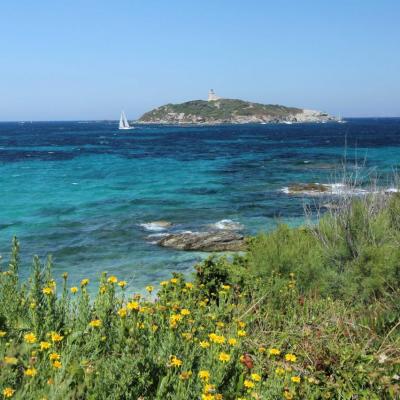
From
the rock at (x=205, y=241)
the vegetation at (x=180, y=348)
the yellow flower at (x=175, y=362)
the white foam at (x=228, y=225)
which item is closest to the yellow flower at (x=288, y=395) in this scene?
the vegetation at (x=180, y=348)

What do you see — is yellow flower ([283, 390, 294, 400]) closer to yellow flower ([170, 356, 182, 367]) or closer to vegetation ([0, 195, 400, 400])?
vegetation ([0, 195, 400, 400])

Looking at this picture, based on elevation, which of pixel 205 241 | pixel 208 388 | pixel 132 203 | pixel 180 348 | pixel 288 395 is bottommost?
pixel 205 241

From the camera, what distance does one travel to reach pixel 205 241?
61.1 feet

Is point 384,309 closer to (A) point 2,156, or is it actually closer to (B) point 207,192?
(B) point 207,192

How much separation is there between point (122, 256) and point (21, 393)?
1461cm

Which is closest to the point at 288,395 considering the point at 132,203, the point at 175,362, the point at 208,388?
the point at 208,388

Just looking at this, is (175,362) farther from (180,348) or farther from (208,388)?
(180,348)

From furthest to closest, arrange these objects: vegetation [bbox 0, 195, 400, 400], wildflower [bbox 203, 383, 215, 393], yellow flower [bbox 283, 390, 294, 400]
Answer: yellow flower [bbox 283, 390, 294, 400]
vegetation [bbox 0, 195, 400, 400]
wildflower [bbox 203, 383, 215, 393]

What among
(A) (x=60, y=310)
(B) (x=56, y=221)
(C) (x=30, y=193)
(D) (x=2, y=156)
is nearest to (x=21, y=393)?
(A) (x=60, y=310)

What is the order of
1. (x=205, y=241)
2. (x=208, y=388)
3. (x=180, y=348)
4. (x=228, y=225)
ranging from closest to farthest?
(x=208, y=388), (x=180, y=348), (x=205, y=241), (x=228, y=225)

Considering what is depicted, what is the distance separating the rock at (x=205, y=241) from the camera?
18164 millimetres

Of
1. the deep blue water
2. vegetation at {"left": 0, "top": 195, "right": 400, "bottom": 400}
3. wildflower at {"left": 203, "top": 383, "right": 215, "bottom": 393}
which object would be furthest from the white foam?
wildflower at {"left": 203, "top": 383, "right": 215, "bottom": 393}

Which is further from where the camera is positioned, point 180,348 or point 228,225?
point 228,225

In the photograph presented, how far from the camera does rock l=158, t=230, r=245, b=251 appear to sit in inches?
715
